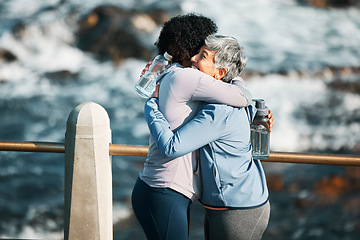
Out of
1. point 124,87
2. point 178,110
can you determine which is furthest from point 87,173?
point 124,87

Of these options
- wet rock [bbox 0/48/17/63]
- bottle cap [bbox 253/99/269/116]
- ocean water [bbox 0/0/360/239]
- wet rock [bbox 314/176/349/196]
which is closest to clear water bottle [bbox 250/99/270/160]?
bottle cap [bbox 253/99/269/116]

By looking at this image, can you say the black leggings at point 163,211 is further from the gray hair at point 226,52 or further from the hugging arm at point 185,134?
the gray hair at point 226,52

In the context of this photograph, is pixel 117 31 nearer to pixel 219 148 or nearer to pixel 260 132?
pixel 260 132

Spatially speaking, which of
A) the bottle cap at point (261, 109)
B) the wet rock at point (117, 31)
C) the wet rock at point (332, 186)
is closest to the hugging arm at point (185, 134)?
the bottle cap at point (261, 109)

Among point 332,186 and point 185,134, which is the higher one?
point 185,134

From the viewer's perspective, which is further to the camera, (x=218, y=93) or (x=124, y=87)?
(x=124, y=87)

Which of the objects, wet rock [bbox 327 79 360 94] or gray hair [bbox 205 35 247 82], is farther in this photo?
wet rock [bbox 327 79 360 94]

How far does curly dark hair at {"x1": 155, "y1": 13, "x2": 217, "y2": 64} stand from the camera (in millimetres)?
1983

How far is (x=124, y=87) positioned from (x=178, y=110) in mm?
11758

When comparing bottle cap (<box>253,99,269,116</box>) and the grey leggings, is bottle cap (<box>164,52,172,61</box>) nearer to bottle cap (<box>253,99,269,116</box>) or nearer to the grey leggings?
bottle cap (<box>253,99,269,116</box>)

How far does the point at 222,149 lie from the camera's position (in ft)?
6.41

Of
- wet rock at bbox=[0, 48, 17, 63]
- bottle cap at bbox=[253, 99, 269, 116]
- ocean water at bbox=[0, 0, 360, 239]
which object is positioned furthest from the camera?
wet rock at bbox=[0, 48, 17, 63]

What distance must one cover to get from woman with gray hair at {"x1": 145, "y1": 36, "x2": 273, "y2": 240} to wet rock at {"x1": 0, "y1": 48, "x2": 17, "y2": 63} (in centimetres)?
1374

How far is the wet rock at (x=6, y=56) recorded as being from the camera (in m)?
14.5
